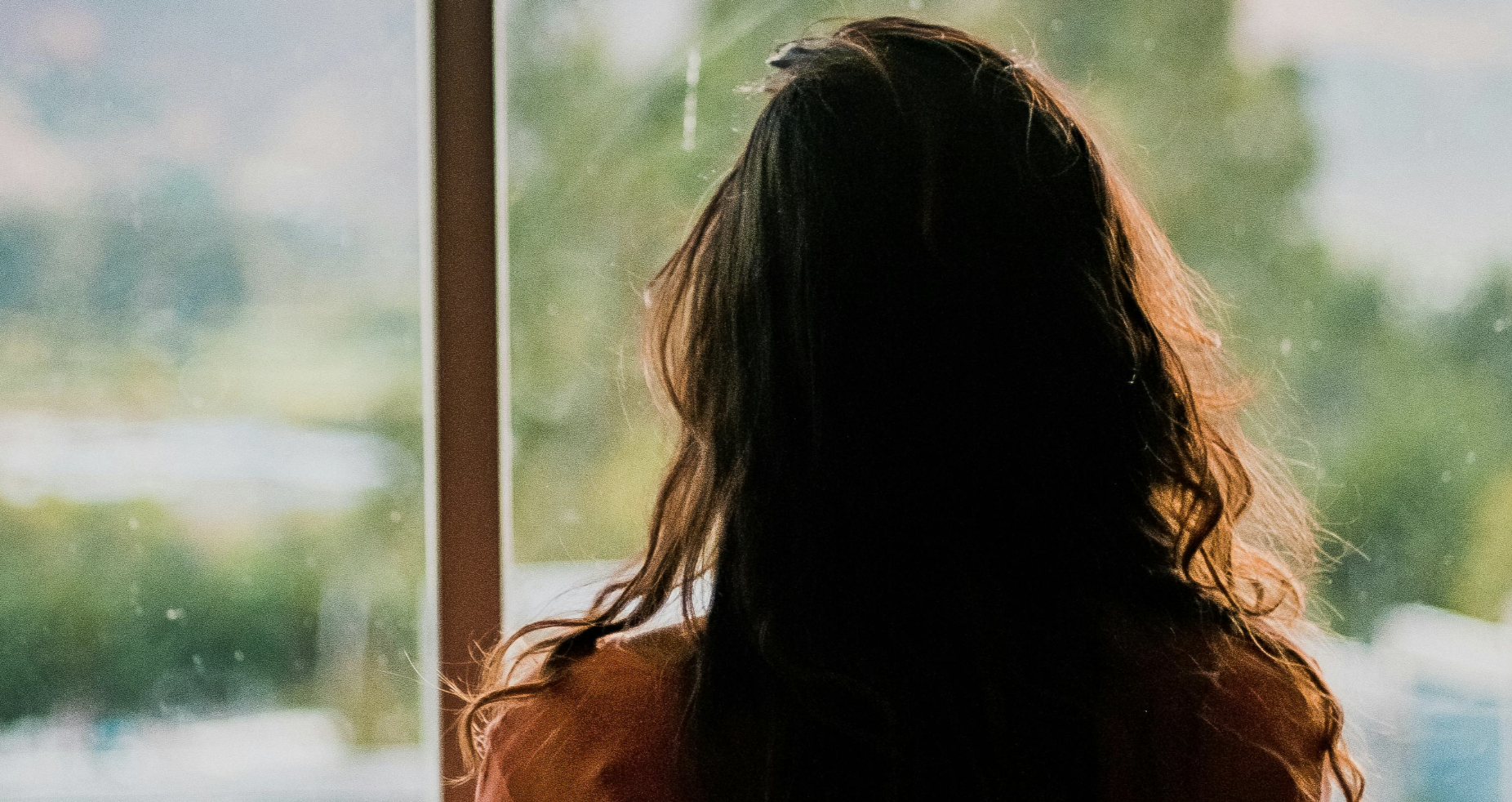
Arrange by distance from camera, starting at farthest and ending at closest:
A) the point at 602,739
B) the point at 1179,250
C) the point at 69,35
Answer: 1. the point at 1179,250
2. the point at 69,35
3. the point at 602,739

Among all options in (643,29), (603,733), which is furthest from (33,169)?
(603,733)

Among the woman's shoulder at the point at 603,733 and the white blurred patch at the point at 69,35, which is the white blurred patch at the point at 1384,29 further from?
the white blurred patch at the point at 69,35

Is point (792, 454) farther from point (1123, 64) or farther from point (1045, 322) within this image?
point (1123, 64)

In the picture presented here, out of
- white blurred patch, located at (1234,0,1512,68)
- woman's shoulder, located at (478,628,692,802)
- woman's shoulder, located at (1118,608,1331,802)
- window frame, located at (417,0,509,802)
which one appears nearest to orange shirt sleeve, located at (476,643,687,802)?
woman's shoulder, located at (478,628,692,802)

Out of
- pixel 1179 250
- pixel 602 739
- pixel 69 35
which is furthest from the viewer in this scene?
pixel 1179 250

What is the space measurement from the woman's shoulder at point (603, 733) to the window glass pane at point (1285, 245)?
51cm

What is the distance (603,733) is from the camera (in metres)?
0.64

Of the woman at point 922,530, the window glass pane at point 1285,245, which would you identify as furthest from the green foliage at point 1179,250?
the woman at point 922,530

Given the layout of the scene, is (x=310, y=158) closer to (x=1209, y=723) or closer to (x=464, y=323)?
(x=464, y=323)

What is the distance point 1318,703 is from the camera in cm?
67

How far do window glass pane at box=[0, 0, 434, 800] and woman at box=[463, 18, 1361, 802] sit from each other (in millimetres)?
550

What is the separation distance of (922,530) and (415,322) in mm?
675

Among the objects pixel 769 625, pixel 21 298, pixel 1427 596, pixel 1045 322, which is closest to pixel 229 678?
pixel 21 298

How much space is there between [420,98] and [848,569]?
729mm
